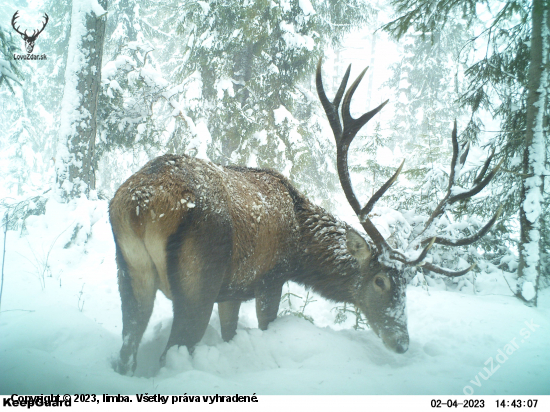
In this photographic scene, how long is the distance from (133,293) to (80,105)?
308cm

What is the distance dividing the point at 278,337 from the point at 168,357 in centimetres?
101

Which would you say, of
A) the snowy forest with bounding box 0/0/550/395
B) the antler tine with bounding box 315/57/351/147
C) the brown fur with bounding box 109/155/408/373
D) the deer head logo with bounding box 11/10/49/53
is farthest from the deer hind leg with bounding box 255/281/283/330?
the deer head logo with bounding box 11/10/49/53

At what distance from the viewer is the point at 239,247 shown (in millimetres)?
2350

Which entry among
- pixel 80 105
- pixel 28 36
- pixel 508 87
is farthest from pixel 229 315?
pixel 508 87

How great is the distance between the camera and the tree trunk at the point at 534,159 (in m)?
3.21

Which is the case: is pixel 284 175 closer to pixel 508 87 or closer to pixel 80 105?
pixel 80 105

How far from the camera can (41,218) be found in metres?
3.11

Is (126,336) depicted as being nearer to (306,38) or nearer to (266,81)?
(266,81)

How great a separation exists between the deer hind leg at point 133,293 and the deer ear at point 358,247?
1923 millimetres

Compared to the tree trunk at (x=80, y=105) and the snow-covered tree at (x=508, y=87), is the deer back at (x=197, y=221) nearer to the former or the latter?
the tree trunk at (x=80, y=105)

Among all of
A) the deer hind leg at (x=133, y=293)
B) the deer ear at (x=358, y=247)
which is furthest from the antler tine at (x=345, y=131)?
the deer hind leg at (x=133, y=293)

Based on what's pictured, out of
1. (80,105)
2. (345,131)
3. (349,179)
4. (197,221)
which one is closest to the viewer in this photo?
(197,221)

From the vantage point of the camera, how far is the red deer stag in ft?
6.39

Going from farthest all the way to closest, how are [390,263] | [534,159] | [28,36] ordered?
[534,159]
[390,263]
[28,36]
